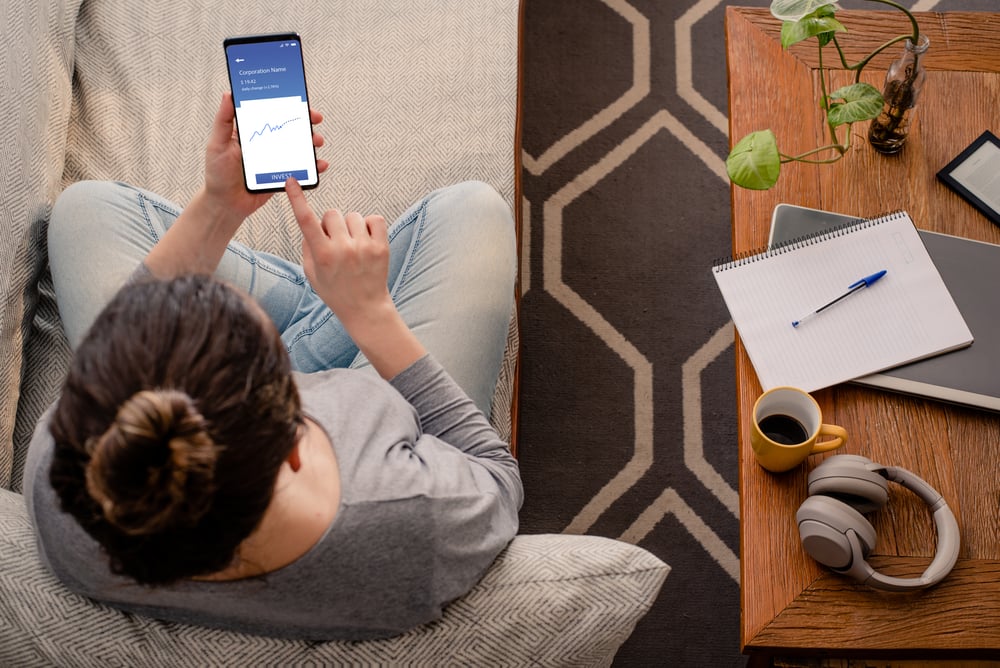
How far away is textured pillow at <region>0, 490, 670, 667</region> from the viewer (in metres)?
0.73

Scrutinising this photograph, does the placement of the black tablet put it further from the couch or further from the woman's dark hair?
the woman's dark hair

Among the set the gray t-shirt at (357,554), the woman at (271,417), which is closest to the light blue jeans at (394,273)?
the woman at (271,417)

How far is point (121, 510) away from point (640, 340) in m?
1.23

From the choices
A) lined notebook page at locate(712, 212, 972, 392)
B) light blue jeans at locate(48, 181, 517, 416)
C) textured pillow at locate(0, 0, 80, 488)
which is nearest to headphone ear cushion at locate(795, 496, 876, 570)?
lined notebook page at locate(712, 212, 972, 392)

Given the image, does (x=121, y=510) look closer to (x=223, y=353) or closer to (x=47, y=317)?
(x=223, y=353)

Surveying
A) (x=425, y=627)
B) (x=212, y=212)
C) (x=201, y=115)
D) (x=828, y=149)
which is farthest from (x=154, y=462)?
(x=828, y=149)

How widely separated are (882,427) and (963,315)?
183 millimetres

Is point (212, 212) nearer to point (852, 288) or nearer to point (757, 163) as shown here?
point (757, 163)

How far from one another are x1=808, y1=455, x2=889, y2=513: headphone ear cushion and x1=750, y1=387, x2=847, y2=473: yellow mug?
0.02 meters

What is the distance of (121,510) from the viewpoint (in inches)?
22.0

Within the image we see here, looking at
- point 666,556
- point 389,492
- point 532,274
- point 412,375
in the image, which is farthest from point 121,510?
point 532,274

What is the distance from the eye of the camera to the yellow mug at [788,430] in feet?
2.86

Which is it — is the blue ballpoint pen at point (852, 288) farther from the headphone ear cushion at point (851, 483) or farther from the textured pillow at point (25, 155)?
the textured pillow at point (25, 155)

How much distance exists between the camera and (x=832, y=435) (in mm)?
889
